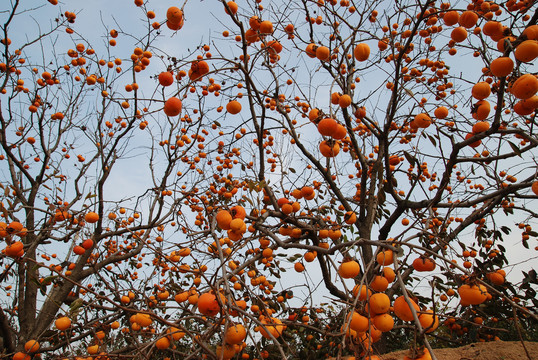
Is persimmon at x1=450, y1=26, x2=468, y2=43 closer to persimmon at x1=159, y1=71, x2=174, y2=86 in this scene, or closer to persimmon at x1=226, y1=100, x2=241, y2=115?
persimmon at x1=226, y1=100, x2=241, y2=115

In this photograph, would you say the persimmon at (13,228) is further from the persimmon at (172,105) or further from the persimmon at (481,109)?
the persimmon at (481,109)

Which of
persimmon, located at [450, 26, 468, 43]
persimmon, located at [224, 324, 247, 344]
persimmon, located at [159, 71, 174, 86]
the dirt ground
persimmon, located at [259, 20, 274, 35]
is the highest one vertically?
persimmon, located at [450, 26, 468, 43]

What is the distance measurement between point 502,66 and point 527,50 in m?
0.14

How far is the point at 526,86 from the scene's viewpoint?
156 centimetres

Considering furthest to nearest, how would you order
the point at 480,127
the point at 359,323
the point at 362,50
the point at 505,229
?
1. the point at 505,229
2. the point at 480,127
3. the point at 362,50
4. the point at 359,323

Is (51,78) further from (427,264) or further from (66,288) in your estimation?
(427,264)

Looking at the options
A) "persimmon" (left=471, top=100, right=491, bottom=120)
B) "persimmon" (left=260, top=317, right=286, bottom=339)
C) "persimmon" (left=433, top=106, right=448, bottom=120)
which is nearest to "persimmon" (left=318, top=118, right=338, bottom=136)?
"persimmon" (left=260, top=317, right=286, bottom=339)

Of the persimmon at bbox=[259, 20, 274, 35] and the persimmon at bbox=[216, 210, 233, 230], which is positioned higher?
the persimmon at bbox=[259, 20, 274, 35]

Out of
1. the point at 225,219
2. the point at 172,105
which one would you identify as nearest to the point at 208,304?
the point at 225,219

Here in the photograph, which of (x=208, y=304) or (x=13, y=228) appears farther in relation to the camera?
(x=13, y=228)

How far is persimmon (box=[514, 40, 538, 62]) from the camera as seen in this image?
1571mm

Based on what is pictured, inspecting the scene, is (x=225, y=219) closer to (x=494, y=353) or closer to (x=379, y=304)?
(x=379, y=304)

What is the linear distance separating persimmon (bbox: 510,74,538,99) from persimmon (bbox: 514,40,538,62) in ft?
0.42

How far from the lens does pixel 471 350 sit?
128 inches
